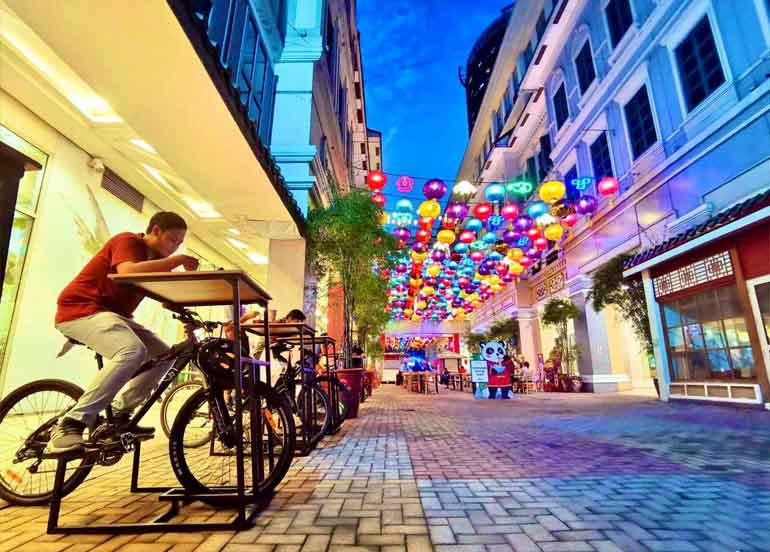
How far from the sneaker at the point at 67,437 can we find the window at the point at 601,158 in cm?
1499

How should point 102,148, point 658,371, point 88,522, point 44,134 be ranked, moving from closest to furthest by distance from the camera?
→ point 88,522 < point 44,134 < point 102,148 < point 658,371

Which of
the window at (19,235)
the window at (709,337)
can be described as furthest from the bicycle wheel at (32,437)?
the window at (709,337)

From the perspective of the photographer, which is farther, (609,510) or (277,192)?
(277,192)

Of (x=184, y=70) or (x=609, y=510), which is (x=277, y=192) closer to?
(x=184, y=70)

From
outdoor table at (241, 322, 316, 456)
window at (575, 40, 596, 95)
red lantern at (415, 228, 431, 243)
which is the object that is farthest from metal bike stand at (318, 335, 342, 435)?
window at (575, 40, 596, 95)

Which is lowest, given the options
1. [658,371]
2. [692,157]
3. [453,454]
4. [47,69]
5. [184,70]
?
[453,454]

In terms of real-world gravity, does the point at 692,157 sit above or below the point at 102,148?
above

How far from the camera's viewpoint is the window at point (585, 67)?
14.3 meters

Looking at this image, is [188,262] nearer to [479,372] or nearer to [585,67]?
[479,372]

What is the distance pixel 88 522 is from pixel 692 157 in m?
12.3

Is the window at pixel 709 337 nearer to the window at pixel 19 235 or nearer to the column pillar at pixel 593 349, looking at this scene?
the column pillar at pixel 593 349

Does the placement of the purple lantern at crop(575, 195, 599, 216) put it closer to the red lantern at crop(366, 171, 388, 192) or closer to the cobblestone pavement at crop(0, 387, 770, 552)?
the red lantern at crop(366, 171, 388, 192)

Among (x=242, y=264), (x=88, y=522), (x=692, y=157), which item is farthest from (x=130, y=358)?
(x=692, y=157)

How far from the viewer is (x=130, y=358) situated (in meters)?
2.25
